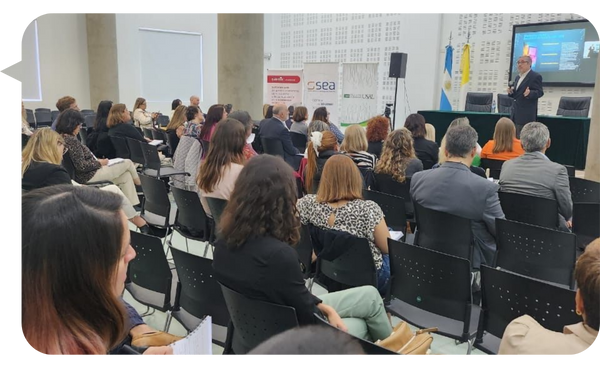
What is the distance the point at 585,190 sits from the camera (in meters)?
4.14

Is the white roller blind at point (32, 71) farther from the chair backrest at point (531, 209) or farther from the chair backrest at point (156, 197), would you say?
the chair backrest at point (531, 209)

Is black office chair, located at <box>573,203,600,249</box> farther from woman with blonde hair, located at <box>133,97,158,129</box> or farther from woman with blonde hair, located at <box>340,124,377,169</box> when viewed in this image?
woman with blonde hair, located at <box>133,97,158,129</box>

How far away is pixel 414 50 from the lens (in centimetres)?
1227

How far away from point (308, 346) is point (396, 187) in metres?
3.60

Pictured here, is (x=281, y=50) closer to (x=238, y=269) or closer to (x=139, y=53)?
(x=139, y=53)

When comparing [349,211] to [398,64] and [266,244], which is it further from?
[398,64]

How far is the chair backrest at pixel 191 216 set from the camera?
3.65 metres

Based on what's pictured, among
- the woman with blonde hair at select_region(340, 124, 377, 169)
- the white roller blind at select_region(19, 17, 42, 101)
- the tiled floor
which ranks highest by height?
the white roller blind at select_region(19, 17, 42, 101)

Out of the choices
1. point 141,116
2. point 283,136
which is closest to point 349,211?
point 283,136

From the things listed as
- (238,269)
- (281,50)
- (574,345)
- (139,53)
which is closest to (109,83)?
(139,53)

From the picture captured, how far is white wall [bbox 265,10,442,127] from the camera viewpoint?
11953 mm

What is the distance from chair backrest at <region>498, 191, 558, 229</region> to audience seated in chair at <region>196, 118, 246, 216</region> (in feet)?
6.46

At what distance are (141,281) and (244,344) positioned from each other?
36.2 inches

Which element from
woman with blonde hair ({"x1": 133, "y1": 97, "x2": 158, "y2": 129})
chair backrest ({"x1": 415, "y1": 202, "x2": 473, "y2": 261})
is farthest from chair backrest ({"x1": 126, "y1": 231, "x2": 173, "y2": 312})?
woman with blonde hair ({"x1": 133, "y1": 97, "x2": 158, "y2": 129})
